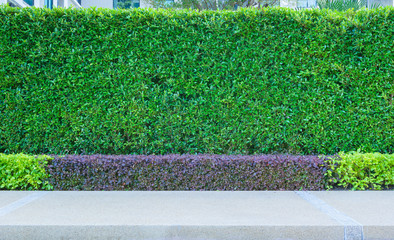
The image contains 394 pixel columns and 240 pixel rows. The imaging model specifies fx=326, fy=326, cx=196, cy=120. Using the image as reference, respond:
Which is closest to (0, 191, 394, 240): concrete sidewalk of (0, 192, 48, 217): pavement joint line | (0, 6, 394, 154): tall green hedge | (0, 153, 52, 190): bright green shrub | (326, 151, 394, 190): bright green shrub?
(0, 192, 48, 217): pavement joint line

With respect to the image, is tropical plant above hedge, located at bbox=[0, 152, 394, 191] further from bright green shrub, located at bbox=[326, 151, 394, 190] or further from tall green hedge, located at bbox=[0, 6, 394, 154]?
tall green hedge, located at bbox=[0, 6, 394, 154]

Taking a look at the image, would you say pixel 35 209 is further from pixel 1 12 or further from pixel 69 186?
pixel 1 12

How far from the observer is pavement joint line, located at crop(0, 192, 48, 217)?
3827mm

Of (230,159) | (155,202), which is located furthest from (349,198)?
(155,202)

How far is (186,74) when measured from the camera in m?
5.75

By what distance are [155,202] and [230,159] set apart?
143 cm

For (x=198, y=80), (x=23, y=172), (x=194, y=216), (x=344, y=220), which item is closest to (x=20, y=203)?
(x=23, y=172)

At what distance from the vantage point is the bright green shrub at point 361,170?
199 inches

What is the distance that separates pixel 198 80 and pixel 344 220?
3.28 meters

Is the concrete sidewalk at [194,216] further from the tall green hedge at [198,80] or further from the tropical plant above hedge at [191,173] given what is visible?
the tall green hedge at [198,80]

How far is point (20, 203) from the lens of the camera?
4.18 m

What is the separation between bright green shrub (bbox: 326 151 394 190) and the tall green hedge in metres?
0.62

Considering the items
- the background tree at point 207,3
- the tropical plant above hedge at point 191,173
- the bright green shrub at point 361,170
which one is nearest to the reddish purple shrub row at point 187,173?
the tropical plant above hedge at point 191,173

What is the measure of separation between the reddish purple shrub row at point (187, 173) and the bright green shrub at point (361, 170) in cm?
24
